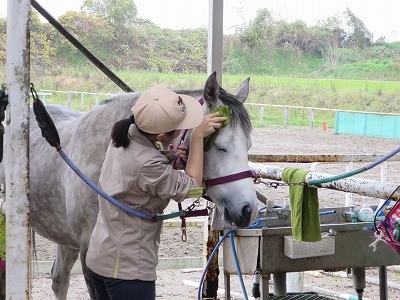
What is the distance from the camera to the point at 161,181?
213 cm

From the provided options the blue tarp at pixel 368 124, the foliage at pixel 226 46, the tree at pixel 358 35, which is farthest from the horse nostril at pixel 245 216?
the tree at pixel 358 35

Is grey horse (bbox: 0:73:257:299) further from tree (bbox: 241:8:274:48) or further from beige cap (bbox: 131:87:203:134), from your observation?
tree (bbox: 241:8:274:48)

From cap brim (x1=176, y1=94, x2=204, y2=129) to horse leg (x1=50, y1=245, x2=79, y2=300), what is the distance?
81.8 inches

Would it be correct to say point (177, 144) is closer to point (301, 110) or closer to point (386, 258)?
point (386, 258)

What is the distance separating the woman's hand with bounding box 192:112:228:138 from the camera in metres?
2.34

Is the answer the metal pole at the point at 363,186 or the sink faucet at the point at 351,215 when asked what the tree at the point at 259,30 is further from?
the metal pole at the point at 363,186

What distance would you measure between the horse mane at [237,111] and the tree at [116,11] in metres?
16.0

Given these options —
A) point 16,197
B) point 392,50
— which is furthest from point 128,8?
point 16,197

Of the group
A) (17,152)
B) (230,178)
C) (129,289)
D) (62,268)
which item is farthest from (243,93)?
(62,268)

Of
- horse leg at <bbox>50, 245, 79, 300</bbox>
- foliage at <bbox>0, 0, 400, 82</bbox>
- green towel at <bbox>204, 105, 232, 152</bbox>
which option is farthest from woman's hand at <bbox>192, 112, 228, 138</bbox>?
foliage at <bbox>0, 0, 400, 82</bbox>

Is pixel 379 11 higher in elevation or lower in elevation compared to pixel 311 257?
higher

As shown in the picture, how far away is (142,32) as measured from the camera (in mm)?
18609

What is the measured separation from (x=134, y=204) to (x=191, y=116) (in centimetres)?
36

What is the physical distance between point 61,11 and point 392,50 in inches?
462
